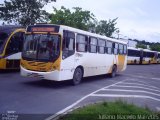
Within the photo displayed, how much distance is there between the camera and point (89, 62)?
653 inches

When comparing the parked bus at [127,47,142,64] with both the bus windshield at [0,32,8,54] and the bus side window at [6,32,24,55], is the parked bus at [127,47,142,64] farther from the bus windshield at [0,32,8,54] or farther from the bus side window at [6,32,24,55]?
the bus windshield at [0,32,8,54]

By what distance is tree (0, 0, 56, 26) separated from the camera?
1367 inches

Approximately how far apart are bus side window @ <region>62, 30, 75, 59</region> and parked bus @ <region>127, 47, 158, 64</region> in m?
33.6

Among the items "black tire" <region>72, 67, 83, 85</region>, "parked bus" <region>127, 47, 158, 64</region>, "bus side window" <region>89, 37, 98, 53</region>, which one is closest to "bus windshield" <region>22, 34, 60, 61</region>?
"black tire" <region>72, 67, 83, 85</region>

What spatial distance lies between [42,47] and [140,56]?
4007 cm

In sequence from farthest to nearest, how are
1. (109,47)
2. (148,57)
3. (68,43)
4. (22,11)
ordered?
1. (148,57)
2. (22,11)
3. (109,47)
4. (68,43)

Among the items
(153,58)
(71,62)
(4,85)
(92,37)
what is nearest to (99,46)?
(92,37)

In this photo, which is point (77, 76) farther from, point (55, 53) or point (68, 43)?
point (55, 53)

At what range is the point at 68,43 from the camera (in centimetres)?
1387

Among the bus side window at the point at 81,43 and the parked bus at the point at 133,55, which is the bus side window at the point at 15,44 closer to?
the bus side window at the point at 81,43

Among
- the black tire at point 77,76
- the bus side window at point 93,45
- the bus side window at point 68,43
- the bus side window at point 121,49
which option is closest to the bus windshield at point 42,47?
the bus side window at point 68,43

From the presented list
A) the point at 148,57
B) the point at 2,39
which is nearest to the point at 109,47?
the point at 2,39

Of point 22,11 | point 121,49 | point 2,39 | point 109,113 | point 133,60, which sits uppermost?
point 22,11

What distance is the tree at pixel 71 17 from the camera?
3934 centimetres
